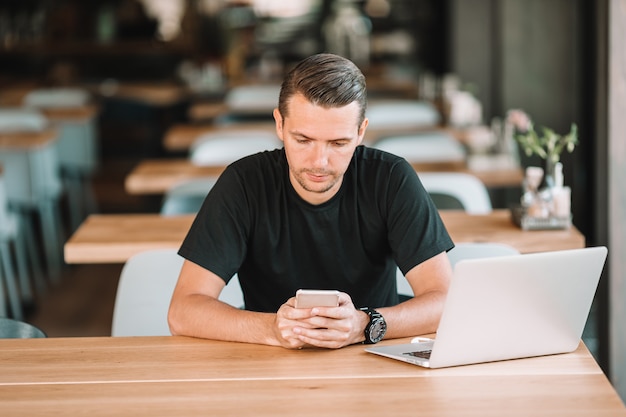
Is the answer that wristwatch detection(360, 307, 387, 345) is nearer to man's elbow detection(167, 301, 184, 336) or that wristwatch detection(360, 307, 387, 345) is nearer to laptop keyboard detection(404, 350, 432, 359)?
laptop keyboard detection(404, 350, 432, 359)

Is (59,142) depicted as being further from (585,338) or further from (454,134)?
(585,338)

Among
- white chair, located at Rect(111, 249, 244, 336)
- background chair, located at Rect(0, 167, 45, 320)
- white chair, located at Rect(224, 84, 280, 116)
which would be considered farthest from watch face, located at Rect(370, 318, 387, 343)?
white chair, located at Rect(224, 84, 280, 116)

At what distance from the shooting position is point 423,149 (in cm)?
505

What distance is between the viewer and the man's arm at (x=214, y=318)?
7.32ft

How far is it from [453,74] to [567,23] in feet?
7.56

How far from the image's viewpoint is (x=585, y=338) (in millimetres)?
4754

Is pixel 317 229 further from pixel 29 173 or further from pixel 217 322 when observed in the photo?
pixel 29 173

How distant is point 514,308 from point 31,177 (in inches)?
184

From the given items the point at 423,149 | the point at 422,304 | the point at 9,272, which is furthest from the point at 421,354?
the point at 9,272

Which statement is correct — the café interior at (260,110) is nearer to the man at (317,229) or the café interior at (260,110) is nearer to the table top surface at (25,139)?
the table top surface at (25,139)

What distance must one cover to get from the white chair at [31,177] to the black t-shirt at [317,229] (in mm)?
3564

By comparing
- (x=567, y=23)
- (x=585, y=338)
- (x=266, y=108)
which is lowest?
(x=585, y=338)

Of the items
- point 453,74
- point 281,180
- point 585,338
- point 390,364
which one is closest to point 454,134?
point 585,338

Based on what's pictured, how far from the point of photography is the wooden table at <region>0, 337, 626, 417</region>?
1.91 metres
